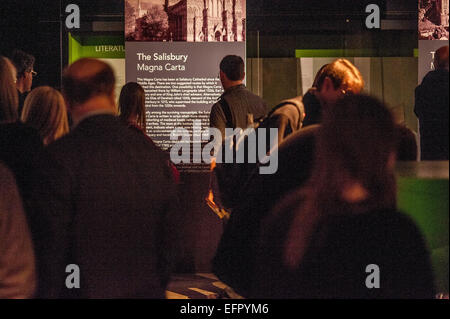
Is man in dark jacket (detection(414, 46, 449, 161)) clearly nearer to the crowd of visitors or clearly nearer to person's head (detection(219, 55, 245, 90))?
the crowd of visitors

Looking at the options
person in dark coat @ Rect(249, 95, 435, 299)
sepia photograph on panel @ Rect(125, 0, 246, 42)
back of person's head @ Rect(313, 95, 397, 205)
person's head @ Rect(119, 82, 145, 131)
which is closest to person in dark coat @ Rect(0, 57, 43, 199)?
person in dark coat @ Rect(249, 95, 435, 299)

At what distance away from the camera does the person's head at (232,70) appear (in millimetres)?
3764

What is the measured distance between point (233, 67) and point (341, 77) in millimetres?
1092

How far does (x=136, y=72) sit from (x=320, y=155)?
3.50m

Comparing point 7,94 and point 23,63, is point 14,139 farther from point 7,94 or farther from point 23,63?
point 23,63

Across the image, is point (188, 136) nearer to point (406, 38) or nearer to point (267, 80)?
point (267, 80)

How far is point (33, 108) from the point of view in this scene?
269 centimetres

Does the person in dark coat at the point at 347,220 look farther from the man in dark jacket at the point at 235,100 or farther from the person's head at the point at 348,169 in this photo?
the man in dark jacket at the point at 235,100

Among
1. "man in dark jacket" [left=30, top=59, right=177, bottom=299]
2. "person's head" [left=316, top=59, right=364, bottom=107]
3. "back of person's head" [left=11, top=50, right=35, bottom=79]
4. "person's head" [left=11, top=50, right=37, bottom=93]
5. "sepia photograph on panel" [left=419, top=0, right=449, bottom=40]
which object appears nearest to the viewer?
"man in dark jacket" [left=30, top=59, right=177, bottom=299]

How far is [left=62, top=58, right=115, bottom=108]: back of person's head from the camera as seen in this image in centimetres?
227

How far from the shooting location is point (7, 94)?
7.63ft

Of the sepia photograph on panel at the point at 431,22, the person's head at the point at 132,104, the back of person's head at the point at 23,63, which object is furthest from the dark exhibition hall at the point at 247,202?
the sepia photograph on panel at the point at 431,22

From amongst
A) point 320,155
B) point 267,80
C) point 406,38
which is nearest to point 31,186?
point 320,155

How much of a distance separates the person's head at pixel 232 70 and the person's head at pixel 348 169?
79.9 inches
